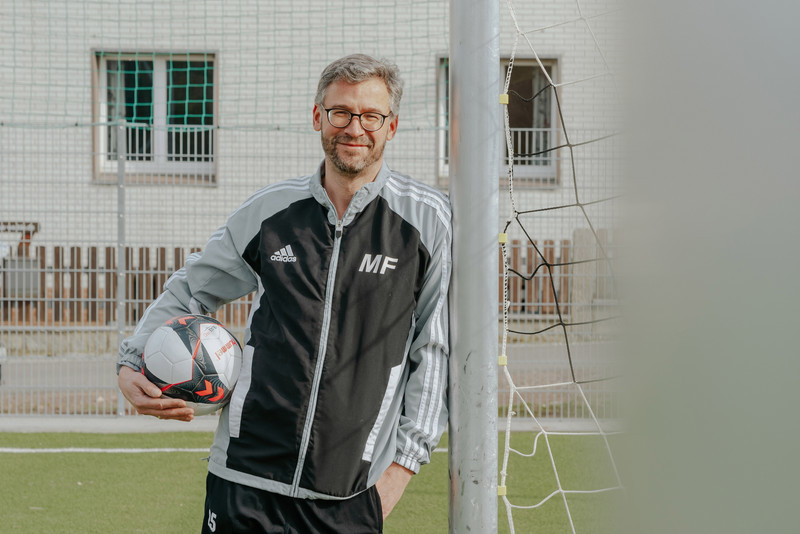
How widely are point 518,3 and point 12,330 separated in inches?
215

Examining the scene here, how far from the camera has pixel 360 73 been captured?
86.0 inches

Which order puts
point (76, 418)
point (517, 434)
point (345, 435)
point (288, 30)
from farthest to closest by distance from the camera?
point (288, 30) → point (76, 418) → point (517, 434) → point (345, 435)

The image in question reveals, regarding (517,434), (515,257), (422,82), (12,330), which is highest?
(422,82)

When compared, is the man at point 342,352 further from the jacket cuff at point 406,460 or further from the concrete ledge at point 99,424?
the concrete ledge at point 99,424

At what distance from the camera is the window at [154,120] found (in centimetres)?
711

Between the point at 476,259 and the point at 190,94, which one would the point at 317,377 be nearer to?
the point at 476,259

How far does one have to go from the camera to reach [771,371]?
2.02 ft

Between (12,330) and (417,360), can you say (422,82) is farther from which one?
(417,360)

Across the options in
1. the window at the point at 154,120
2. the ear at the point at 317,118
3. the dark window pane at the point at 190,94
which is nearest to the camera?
the ear at the point at 317,118

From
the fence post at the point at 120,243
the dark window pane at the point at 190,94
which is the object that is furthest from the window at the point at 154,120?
the fence post at the point at 120,243

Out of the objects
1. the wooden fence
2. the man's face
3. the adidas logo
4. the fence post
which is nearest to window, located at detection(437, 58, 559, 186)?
the wooden fence

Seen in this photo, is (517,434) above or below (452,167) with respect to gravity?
below

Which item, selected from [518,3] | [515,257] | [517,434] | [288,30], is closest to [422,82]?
[288,30]

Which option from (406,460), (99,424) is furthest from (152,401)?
(99,424)
